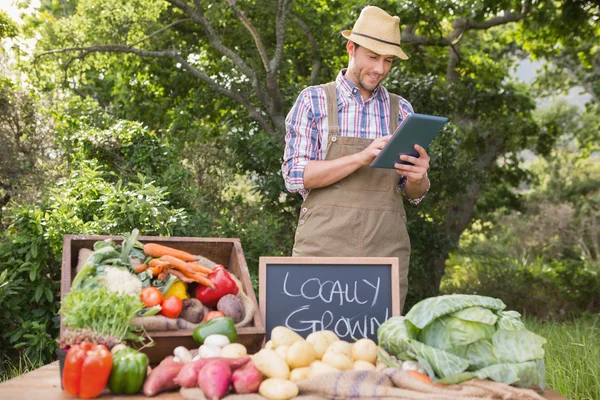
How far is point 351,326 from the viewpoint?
91.5 inches

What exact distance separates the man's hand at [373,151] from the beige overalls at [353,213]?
20cm

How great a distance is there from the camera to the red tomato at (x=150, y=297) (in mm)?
2086

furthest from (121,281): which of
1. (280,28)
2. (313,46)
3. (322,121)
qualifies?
(313,46)

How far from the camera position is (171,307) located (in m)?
2.09

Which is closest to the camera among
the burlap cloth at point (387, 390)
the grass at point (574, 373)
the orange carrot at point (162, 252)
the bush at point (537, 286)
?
the burlap cloth at point (387, 390)

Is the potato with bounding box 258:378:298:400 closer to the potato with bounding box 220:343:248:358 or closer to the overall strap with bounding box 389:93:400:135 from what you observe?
the potato with bounding box 220:343:248:358

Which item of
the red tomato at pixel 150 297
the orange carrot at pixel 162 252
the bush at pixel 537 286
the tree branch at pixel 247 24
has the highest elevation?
the tree branch at pixel 247 24

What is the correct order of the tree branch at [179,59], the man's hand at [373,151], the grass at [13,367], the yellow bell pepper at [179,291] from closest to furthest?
the yellow bell pepper at [179,291], the man's hand at [373,151], the grass at [13,367], the tree branch at [179,59]

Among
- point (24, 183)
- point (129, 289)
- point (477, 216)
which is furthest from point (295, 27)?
point (129, 289)

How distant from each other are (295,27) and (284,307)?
821 centimetres

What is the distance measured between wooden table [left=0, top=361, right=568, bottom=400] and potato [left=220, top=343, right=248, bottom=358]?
167 mm

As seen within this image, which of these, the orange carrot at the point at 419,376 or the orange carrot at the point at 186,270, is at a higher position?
the orange carrot at the point at 186,270

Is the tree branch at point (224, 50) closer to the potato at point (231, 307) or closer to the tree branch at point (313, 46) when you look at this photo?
the tree branch at point (313, 46)

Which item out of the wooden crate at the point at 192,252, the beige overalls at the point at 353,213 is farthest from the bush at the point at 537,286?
the wooden crate at the point at 192,252
